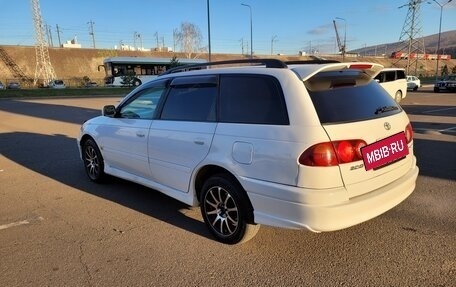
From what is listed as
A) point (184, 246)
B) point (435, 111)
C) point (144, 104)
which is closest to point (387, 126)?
point (184, 246)

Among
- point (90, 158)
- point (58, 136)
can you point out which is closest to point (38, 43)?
point (58, 136)

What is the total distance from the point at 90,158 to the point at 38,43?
75.4m

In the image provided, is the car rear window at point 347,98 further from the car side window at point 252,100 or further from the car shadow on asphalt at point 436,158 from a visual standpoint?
the car shadow on asphalt at point 436,158

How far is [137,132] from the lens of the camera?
4.83m

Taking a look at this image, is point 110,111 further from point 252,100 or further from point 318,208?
point 318,208

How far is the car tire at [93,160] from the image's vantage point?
230 inches

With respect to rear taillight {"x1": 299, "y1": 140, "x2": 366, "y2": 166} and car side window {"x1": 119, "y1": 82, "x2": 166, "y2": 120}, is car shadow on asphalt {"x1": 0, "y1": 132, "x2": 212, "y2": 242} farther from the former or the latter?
rear taillight {"x1": 299, "y1": 140, "x2": 366, "y2": 166}

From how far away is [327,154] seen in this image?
3.05 meters

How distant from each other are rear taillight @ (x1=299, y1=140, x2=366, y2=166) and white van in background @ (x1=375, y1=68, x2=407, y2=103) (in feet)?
59.3

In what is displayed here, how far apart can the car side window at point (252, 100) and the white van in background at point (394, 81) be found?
17.7m

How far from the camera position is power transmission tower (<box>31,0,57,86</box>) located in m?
69.2

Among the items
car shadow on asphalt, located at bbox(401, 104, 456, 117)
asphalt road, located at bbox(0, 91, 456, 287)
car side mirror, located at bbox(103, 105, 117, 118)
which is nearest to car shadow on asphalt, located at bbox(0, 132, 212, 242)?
asphalt road, located at bbox(0, 91, 456, 287)

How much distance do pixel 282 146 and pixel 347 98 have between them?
0.81 meters

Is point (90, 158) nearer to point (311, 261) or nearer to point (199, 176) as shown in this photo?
point (199, 176)
